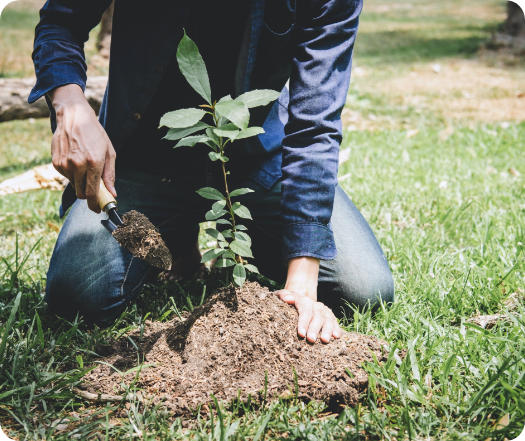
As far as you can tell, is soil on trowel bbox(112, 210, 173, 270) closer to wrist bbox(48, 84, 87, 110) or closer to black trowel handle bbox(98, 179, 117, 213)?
black trowel handle bbox(98, 179, 117, 213)

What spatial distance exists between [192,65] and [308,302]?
0.78 metres

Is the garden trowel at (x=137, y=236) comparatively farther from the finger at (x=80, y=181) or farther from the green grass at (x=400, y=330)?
the green grass at (x=400, y=330)

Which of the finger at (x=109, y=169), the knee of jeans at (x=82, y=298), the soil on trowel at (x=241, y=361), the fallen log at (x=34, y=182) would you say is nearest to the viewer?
the soil on trowel at (x=241, y=361)

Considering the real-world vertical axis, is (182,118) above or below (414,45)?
below

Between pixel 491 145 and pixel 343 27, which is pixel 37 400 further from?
pixel 491 145

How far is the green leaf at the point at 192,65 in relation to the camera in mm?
1277

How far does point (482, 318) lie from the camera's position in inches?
70.2

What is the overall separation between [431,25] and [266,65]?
11811mm

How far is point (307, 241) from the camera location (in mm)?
1661

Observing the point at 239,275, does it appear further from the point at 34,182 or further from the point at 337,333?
the point at 34,182

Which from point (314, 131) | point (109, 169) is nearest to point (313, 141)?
point (314, 131)

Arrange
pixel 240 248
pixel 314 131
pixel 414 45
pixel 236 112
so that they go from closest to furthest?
pixel 236 112, pixel 240 248, pixel 314 131, pixel 414 45

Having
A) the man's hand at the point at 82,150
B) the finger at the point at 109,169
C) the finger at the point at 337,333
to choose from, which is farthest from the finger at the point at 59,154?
the finger at the point at 337,333

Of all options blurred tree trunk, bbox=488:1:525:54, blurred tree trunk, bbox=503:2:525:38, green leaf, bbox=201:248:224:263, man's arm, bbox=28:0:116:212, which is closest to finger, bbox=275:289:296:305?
green leaf, bbox=201:248:224:263
